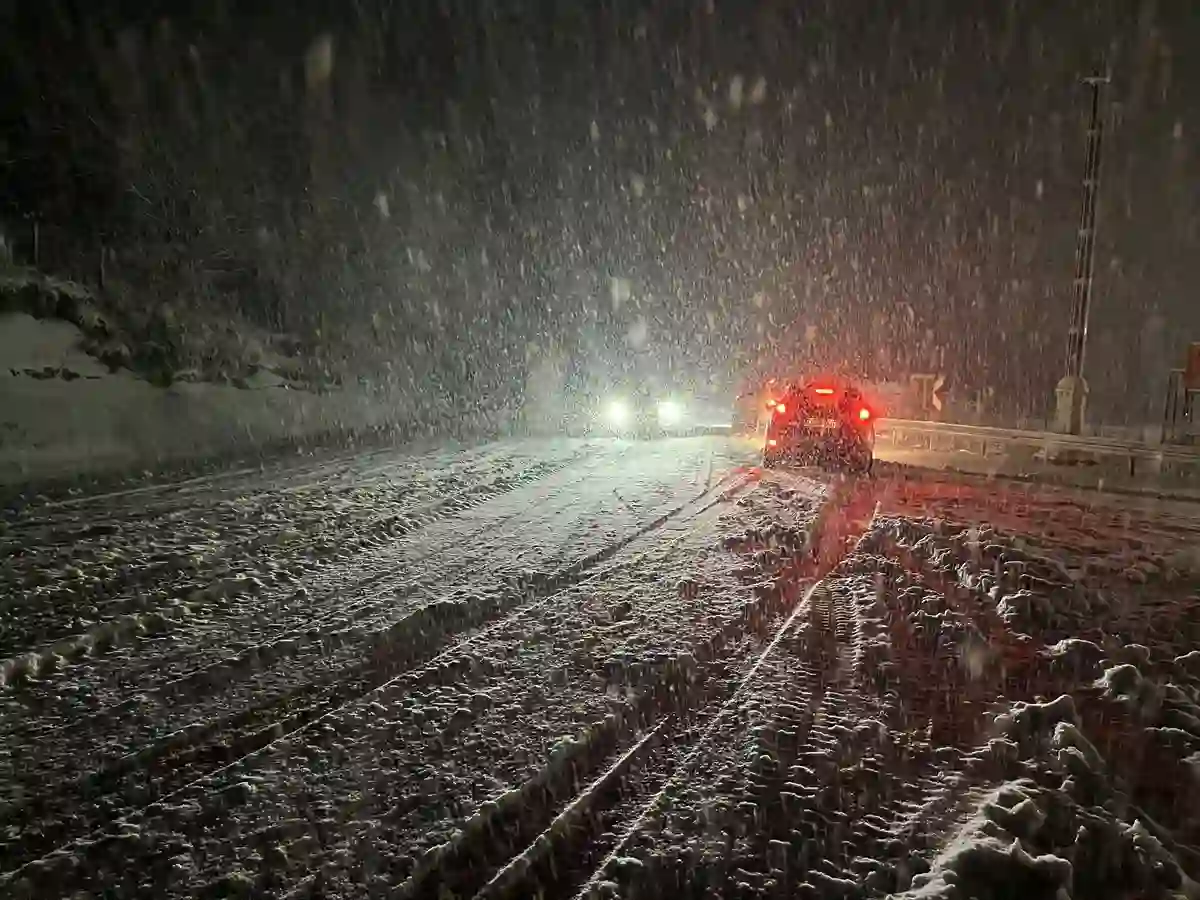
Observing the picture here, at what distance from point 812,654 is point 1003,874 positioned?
2619 mm

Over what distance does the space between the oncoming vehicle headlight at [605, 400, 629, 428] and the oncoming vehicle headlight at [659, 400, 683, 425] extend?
95.5 inches

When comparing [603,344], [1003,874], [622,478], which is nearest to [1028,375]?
[603,344]

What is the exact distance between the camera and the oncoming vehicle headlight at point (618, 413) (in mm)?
27955

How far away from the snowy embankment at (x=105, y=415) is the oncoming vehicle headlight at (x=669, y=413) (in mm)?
10540

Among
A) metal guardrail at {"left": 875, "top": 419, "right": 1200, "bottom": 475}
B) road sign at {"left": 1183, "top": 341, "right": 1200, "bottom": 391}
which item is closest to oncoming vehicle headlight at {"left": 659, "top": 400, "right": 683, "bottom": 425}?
metal guardrail at {"left": 875, "top": 419, "right": 1200, "bottom": 475}

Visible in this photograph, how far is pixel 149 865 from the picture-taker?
11.5ft

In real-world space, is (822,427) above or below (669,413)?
above

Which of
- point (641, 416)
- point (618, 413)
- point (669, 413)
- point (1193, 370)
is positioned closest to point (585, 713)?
point (1193, 370)

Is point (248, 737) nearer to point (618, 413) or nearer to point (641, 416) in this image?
point (618, 413)

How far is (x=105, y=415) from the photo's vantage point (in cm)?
1742

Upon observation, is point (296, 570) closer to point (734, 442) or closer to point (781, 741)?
point (781, 741)

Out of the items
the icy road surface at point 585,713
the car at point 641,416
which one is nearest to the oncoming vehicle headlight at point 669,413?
the car at point 641,416

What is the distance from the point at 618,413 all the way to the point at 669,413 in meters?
3.62

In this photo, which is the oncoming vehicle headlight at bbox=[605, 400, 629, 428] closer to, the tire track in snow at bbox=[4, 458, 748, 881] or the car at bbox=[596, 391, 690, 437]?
the car at bbox=[596, 391, 690, 437]
